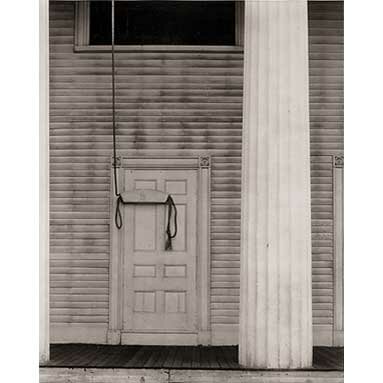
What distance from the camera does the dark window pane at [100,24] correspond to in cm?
961

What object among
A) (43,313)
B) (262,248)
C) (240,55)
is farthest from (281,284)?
(240,55)

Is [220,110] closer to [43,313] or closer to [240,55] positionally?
[240,55]

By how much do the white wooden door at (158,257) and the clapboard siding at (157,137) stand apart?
0.29m

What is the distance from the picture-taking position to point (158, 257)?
9.48 m

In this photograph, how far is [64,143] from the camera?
9.51 metres

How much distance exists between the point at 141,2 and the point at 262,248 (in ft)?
14.7

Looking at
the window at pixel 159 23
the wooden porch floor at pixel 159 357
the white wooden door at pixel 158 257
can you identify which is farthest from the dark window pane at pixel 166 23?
the wooden porch floor at pixel 159 357

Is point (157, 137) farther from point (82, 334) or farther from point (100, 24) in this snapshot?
point (82, 334)

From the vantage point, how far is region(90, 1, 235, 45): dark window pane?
957 cm

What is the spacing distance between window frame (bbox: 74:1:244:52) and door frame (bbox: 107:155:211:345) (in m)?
1.46

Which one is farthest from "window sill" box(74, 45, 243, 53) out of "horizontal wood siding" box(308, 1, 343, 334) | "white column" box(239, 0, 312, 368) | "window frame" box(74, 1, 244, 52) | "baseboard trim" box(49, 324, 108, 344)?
"baseboard trim" box(49, 324, 108, 344)

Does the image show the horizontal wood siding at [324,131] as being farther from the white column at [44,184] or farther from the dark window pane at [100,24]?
the white column at [44,184]

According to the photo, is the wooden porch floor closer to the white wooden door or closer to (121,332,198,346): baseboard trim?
(121,332,198,346): baseboard trim
